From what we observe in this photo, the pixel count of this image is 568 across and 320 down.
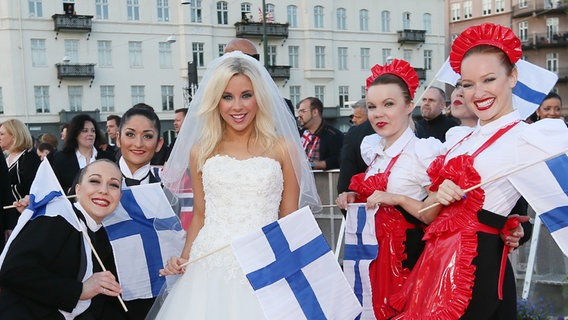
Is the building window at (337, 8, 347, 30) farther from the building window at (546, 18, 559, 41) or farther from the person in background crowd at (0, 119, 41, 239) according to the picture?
the person in background crowd at (0, 119, 41, 239)

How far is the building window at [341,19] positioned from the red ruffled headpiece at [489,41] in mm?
42382

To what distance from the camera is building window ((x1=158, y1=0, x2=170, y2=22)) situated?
1551 inches

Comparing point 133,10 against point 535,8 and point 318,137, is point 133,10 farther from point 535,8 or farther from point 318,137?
point 535,8

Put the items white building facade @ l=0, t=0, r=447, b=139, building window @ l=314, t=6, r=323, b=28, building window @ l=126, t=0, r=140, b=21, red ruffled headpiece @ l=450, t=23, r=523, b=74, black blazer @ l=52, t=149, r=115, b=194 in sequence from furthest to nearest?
1. building window @ l=314, t=6, r=323, b=28
2. building window @ l=126, t=0, r=140, b=21
3. white building facade @ l=0, t=0, r=447, b=139
4. black blazer @ l=52, t=149, r=115, b=194
5. red ruffled headpiece @ l=450, t=23, r=523, b=74

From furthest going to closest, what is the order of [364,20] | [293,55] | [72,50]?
Result: [364,20] < [293,55] < [72,50]

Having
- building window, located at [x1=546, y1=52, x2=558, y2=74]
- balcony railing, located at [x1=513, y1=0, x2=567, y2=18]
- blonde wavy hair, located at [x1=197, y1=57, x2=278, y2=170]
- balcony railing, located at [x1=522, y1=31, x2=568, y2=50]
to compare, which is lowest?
blonde wavy hair, located at [x1=197, y1=57, x2=278, y2=170]

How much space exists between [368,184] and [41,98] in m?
35.7

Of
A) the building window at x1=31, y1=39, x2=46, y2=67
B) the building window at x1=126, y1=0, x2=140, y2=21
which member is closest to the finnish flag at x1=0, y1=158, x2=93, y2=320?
the building window at x1=31, y1=39, x2=46, y2=67

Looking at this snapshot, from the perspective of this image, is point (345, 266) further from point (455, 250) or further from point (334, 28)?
point (334, 28)

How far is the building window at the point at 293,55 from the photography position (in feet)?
142

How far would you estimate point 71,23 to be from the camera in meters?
36.3

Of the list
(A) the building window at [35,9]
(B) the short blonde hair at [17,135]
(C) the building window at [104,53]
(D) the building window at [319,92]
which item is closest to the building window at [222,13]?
(C) the building window at [104,53]

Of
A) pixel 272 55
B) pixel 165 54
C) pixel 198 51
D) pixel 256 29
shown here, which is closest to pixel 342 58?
pixel 272 55

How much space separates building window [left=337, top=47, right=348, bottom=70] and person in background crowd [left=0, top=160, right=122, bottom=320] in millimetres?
41782
